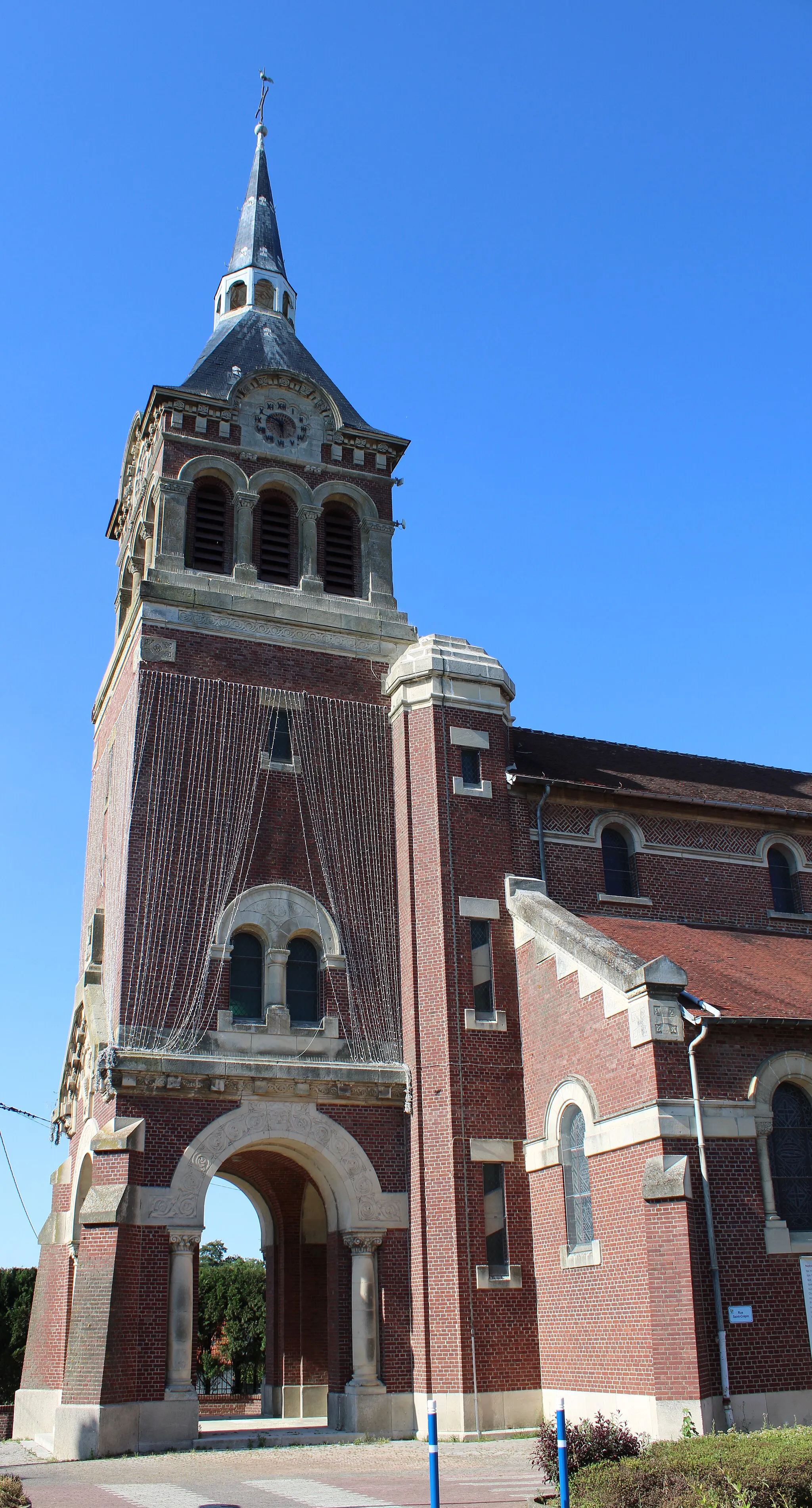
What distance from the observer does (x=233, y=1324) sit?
137 ft

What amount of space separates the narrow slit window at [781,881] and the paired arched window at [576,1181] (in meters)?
8.27

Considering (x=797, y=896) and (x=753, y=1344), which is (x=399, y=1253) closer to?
(x=753, y=1344)

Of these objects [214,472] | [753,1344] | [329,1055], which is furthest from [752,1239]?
[214,472]

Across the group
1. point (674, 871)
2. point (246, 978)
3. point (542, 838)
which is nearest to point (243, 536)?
point (542, 838)

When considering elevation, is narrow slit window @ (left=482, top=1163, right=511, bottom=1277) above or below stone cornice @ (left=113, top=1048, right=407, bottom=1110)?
below

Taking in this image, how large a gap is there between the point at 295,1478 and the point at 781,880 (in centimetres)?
1574

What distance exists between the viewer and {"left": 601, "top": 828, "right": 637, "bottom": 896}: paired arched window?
24.6 meters

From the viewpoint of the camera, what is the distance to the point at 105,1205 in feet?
62.0

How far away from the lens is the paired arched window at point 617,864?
24.6 metres

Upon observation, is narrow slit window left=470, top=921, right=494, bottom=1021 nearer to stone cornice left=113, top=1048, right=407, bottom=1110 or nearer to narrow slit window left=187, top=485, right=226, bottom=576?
stone cornice left=113, top=1048, right=407, bottom=1110

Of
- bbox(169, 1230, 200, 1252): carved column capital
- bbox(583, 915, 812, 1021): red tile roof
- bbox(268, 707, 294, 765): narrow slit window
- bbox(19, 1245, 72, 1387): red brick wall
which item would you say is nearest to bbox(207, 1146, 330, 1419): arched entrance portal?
bbox(19, 1245, 72, 1387): red brick wall

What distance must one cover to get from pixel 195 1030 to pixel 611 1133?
696cm

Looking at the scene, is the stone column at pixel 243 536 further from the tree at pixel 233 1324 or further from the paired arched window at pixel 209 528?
the tree at pixel 233 1324

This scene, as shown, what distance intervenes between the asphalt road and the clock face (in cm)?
1911
